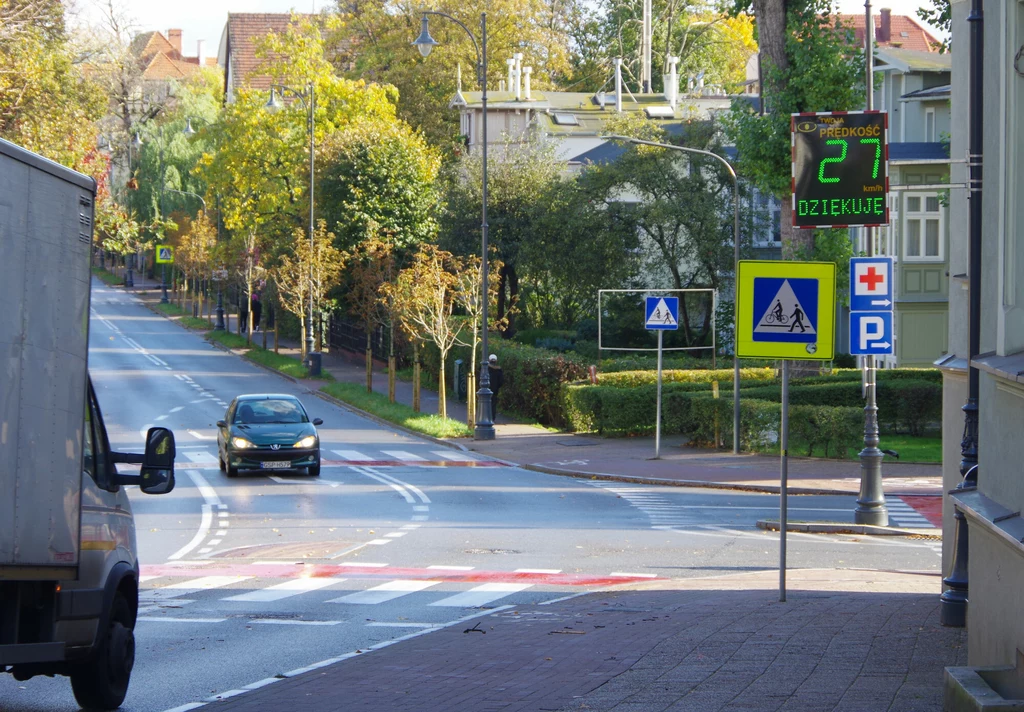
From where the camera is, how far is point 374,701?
7.99 meters

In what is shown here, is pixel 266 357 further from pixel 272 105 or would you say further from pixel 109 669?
pixel 109 669

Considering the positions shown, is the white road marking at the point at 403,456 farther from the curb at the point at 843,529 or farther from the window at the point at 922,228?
the window at the point at 922,228

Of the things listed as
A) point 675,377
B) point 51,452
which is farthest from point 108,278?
point 51,452

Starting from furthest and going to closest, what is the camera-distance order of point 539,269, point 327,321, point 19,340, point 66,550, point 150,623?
point 327,321, point 539,269, point 150,623, point 66,550, point 19,340

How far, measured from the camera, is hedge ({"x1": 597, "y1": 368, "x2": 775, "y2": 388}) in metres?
34.4

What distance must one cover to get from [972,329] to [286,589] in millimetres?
7366

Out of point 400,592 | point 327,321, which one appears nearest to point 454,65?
point 327,321

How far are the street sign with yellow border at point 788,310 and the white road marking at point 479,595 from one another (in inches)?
148

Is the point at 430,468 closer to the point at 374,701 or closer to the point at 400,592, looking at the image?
the point at 400,592

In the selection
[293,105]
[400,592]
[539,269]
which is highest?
[293,105]

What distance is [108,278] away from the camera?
11175cm

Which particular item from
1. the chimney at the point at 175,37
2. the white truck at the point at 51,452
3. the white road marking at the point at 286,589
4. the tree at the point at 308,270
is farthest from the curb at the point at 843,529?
the chimney at the point at 175,37

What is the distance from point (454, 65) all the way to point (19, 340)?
65069 millimetres

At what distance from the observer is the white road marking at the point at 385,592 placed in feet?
43.1
